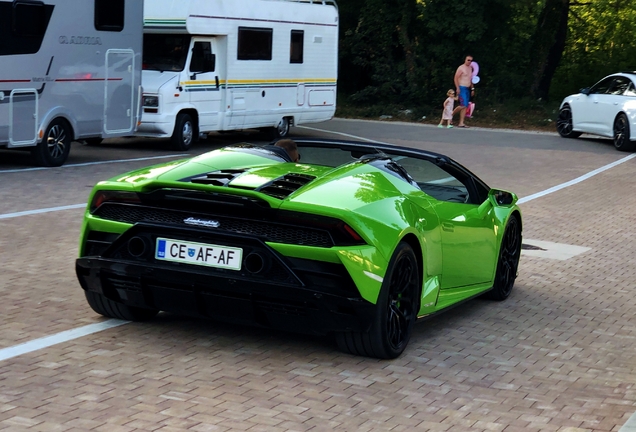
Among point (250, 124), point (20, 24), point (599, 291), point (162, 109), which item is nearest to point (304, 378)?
point (599, 291)

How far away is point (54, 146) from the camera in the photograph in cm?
1686

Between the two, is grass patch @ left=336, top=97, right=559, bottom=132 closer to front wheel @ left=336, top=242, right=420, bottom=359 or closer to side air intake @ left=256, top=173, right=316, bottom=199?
front wheel @ left=336, top=242, right=420, bottom=359

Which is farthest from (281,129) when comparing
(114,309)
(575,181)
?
(114,309)

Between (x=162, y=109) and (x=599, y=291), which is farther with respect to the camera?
(x=162, y=109)

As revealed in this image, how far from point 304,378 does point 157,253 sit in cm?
109

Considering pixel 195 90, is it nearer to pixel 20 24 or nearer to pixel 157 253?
pixel 20 24

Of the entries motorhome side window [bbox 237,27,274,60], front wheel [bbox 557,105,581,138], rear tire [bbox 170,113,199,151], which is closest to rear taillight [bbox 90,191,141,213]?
rear tire [bbox 170,113,199,151]

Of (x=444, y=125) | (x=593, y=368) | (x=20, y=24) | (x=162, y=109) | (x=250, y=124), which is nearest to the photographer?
(x=593, y=368)

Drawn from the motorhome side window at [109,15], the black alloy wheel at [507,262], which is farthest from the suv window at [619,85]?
the black alloy wheel at [507,262]

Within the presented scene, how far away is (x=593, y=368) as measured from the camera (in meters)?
6.65

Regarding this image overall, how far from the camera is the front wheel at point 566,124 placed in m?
28.1

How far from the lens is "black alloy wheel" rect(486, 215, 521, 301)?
27.8ft

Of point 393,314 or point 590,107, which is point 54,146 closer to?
point 393,314

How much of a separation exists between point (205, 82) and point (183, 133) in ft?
3.55
